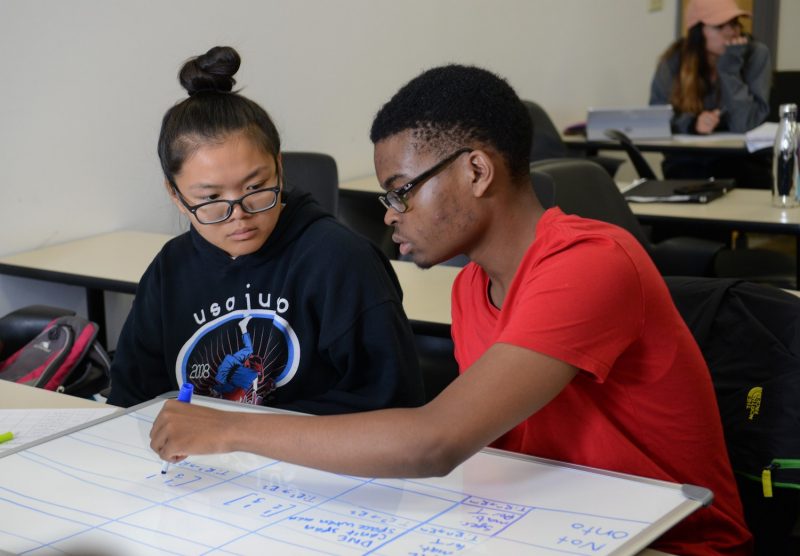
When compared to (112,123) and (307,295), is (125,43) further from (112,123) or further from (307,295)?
(307,295)

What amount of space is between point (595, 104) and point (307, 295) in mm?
4711

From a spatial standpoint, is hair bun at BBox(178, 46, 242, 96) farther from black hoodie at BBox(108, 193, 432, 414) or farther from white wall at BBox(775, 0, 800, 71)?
white wall at BBox(775, 0, 800, 71)

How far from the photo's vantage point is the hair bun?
5.74 ft

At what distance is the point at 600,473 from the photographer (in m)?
1.19

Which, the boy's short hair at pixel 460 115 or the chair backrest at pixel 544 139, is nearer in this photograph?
the boy's short hair at pixel 460 115

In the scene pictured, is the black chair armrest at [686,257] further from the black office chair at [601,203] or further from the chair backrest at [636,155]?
the chair backrest at [636,155]

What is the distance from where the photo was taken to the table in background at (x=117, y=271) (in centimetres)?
235

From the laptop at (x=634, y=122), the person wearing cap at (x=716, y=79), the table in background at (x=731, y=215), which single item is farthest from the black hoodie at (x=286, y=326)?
the person wearing cap at (x=716, y=79)

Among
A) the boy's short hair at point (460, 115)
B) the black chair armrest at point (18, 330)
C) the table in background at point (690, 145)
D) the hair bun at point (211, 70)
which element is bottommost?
the black chair armrest at point (18, 330)

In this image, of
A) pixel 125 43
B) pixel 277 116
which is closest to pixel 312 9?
pixel 277 116

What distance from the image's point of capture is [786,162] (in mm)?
3291

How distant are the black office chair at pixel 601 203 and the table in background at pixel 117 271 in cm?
36

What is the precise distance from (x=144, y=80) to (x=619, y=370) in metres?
2.42

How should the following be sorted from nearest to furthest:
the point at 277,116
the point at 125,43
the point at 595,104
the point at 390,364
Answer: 1. the point at 390,364
2. the point at 125,43
3. the point at 277,116
4. the point at 595,104
